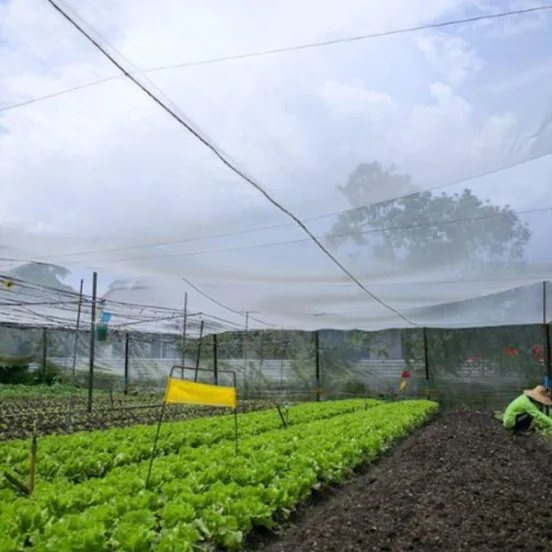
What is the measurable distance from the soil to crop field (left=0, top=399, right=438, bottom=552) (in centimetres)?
33

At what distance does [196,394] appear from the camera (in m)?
6.11

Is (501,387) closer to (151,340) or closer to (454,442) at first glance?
(454,442)

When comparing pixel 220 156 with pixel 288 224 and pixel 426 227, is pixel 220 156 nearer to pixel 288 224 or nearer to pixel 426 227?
pixel 288 224

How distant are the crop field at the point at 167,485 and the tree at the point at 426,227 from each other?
323 centimetres

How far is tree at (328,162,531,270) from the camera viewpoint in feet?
29.0

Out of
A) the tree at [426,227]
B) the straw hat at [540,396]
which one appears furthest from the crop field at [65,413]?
the straw hat at [540,396]

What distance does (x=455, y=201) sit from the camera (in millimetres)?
8977

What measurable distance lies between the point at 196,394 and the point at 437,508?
259cm

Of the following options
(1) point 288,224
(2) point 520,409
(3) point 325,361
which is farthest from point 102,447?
(3) point 325,361

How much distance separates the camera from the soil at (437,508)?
4.29m

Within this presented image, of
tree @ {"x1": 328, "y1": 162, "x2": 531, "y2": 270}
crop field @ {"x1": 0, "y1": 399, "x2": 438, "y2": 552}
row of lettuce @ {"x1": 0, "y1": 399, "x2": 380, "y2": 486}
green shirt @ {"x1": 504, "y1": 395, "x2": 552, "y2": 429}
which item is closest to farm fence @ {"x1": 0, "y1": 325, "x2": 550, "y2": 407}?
green shirt @ {"x1": 504, "y1": 395, "x2": 552, "y2": 429}

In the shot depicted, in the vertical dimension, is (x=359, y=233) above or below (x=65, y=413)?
above

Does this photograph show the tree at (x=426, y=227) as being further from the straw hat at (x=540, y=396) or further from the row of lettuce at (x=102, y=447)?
the row of lettuce at (x=102, y=447)

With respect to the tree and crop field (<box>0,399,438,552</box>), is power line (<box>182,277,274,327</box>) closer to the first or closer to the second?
crop field (<box>0,399,438,552</box>)
